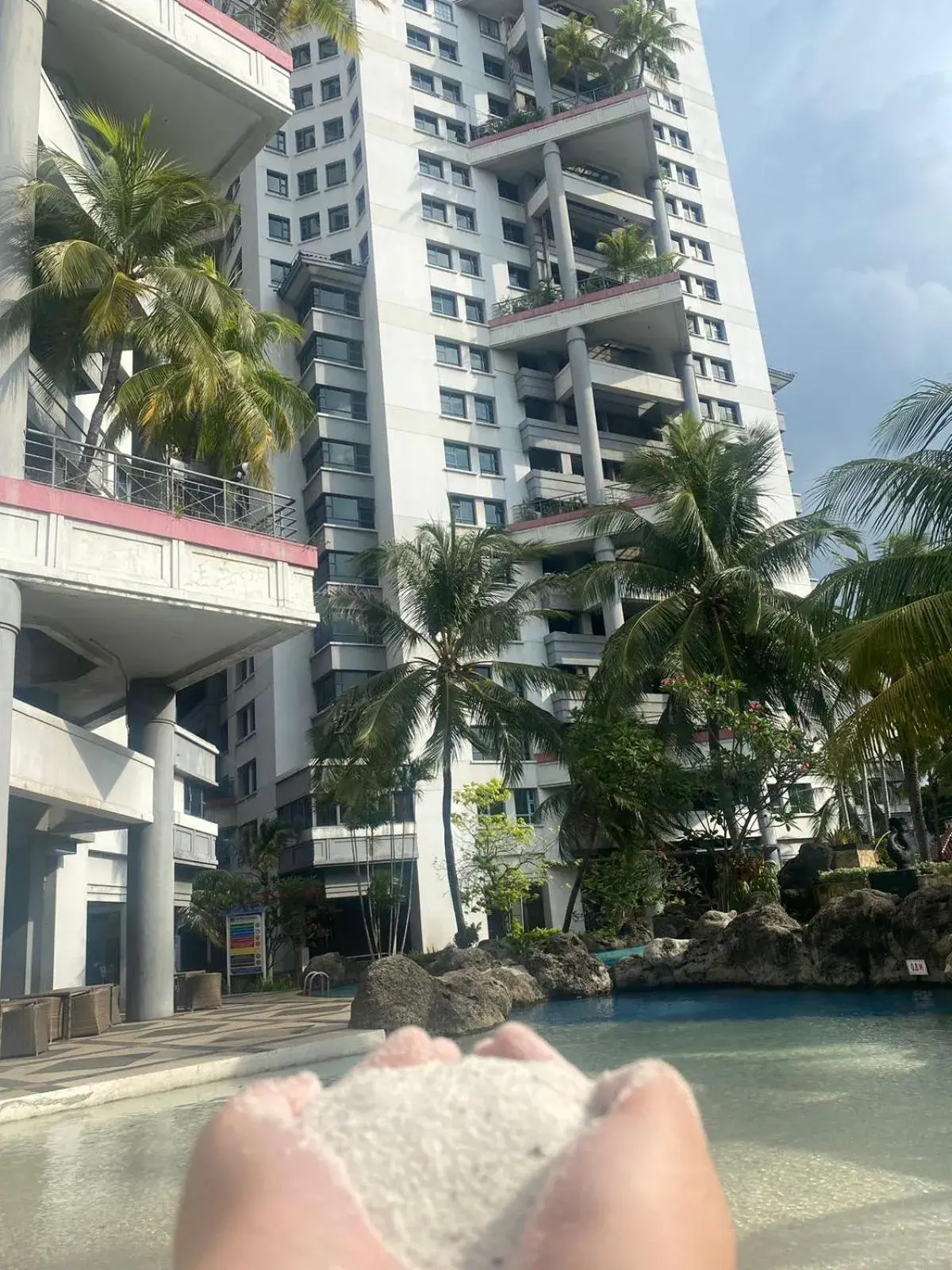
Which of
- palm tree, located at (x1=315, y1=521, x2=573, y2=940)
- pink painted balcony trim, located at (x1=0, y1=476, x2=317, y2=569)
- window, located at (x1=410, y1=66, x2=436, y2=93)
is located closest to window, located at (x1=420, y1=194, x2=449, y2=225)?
window, located at (x1=410, y1=66, x2=436, y2=93)

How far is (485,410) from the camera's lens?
38812 mm

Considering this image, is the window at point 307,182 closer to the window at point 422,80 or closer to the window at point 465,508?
the window at point 422,80

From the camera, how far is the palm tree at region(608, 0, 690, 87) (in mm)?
39844

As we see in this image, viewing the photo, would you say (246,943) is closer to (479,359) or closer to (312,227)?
(479,359)

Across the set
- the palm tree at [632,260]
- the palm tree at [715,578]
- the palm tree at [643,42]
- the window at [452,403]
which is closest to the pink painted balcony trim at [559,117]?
the palm tree at [643,42]

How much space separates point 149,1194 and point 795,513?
42.1m

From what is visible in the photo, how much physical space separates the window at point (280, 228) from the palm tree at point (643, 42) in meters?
15.0

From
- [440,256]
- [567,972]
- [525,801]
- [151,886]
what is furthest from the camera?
[440,256]

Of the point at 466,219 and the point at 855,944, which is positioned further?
the point at 466,219

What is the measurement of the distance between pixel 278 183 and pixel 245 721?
22.5 m

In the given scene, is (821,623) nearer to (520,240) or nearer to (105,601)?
(105,601)

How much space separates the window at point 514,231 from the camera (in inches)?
1670

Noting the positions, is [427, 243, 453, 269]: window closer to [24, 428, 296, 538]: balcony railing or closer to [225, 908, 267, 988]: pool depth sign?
[225, 908, 267, 988]: pool depth sign

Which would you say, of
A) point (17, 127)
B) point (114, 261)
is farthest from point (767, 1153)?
point (17, 127)
